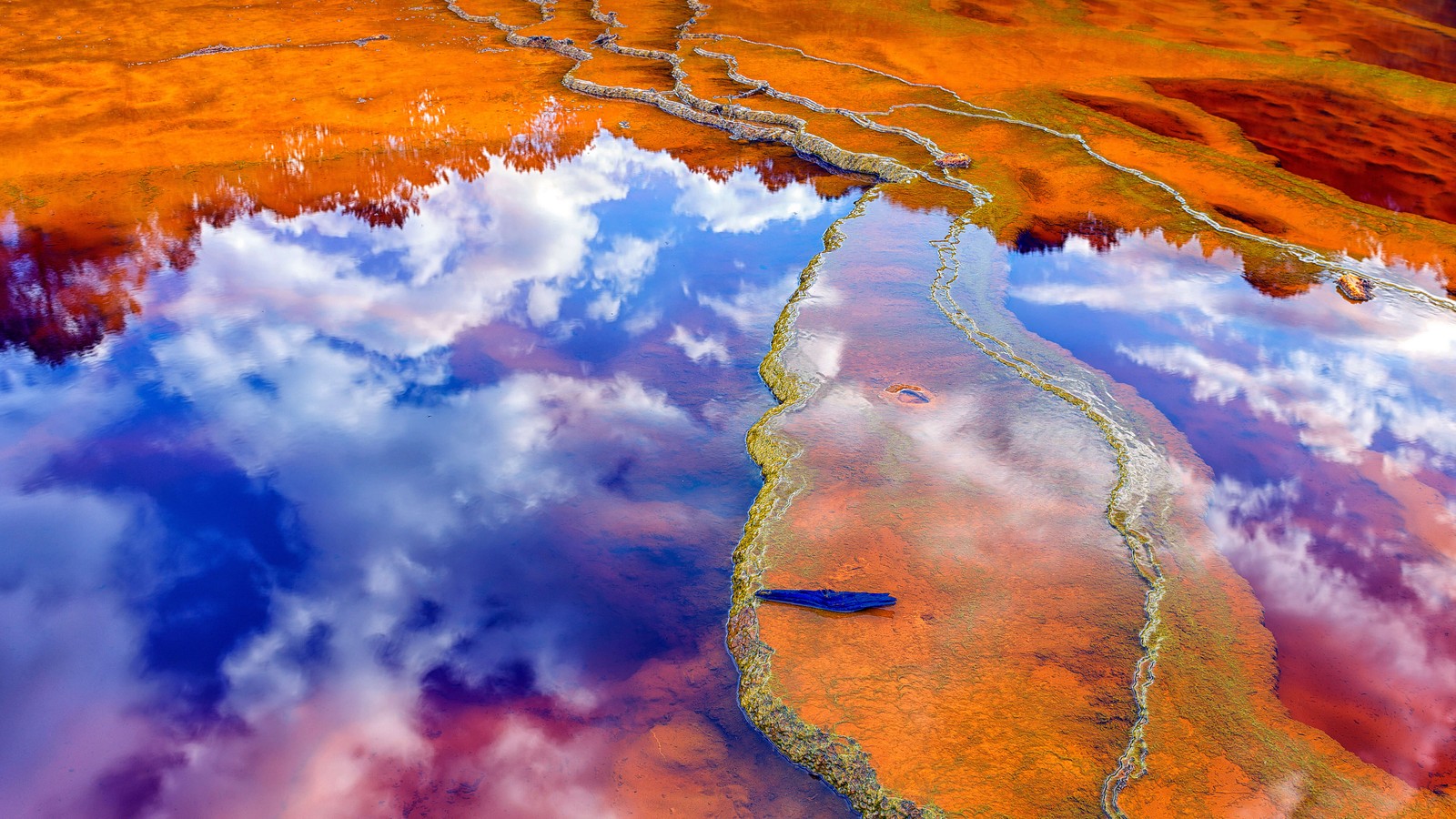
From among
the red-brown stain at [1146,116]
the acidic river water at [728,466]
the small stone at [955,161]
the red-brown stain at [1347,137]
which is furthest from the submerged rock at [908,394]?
the red-brown stain at [1146,116]

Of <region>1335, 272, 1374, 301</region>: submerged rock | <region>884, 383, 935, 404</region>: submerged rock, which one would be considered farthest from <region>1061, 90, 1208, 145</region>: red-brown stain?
<region>884, 383, 935, 404</region>: submerged rock

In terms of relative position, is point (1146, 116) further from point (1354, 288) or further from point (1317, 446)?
point (1317, 446)

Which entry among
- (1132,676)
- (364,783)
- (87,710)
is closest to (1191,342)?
(1132,676)

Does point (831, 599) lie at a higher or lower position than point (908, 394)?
lower

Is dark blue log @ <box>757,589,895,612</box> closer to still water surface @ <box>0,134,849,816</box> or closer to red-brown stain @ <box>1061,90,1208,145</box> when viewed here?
still water surface @ <box>0,134,849,816</box>

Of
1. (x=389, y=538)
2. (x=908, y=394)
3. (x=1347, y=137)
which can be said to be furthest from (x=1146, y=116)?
(x=389, y=538)

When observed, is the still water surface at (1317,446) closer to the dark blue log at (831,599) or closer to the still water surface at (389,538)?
the dark blue log at (831,599)
